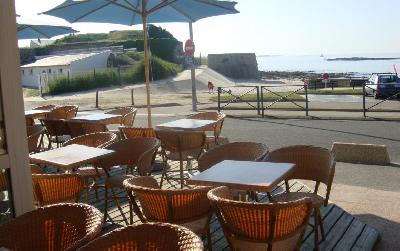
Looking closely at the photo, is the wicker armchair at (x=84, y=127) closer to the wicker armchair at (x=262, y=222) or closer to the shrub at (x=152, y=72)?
the wicker armchair at (x=262, y=222)

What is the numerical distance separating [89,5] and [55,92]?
2447 cm

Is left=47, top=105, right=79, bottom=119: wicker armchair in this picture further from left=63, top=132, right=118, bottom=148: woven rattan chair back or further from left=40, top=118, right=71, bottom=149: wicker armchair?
left=63, top=132, right=118, bottom=148: woven rattan chair back

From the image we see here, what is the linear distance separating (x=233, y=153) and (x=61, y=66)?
123 feet

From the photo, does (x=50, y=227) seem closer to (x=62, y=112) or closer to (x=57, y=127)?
(x=57, y=127)

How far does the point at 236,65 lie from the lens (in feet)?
183

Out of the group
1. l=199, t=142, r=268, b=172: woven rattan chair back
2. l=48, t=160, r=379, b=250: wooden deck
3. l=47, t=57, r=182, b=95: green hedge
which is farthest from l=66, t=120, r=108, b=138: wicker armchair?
l=47, t=57, r=182, b=95: green hedge

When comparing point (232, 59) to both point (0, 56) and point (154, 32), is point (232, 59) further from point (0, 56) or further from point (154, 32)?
point (0, 56)

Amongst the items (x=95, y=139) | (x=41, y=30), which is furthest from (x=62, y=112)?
(x=95, y=139)

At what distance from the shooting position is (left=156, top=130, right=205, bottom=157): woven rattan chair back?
6.05m

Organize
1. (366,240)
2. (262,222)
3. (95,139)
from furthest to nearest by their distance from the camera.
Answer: (95,139), (366,240), (262,222)

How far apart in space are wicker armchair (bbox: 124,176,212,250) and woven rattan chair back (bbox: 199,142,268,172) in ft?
Answer: 4.31

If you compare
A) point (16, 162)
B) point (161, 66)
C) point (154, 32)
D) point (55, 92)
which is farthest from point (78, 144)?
point (154, 32)

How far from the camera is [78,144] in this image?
5.52 metres

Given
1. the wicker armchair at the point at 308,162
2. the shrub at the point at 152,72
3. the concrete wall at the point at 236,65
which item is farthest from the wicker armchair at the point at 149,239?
the concrete wall at the point at 236,65
